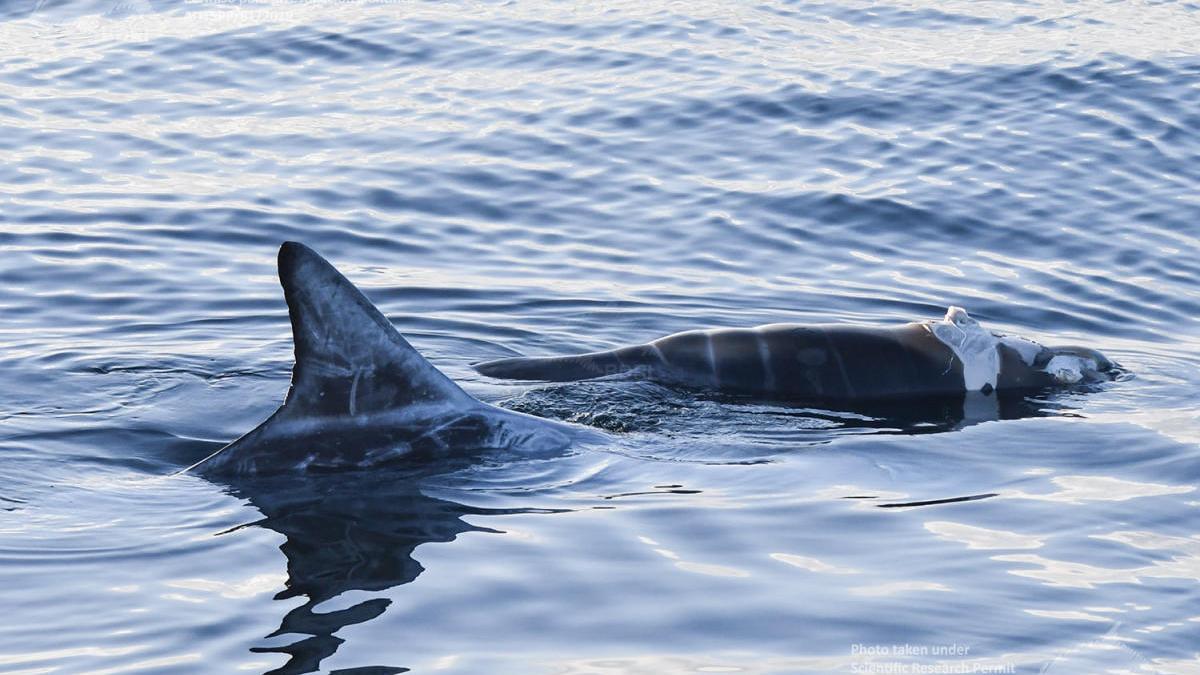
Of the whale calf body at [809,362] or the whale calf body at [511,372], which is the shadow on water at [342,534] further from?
the whale calf body at [809,362]

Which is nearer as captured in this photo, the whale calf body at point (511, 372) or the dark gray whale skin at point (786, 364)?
the whale calf body at point (511, 372)

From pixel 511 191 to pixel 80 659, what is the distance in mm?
10602

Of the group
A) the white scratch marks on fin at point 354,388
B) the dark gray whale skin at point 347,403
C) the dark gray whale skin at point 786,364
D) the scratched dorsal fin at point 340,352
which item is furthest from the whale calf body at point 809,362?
the white scratch marks on fin at point 354,388

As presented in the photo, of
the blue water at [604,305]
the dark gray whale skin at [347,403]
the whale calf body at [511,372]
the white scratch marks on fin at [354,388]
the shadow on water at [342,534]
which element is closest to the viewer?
the shadow on water at [342,534]

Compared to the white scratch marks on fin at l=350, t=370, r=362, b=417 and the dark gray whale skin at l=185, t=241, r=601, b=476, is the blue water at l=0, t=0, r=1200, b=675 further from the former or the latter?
A: the white scratch marks on fin at l=350, t=370, r=362, b=417

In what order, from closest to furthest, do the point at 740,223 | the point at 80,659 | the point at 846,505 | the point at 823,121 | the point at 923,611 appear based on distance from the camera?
the point at 80,659 → the point at 923,611 → the point at 846,505 → the point at 740,223 → the point at 823,121

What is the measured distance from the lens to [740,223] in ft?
52.5

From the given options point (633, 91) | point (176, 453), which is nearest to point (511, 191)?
point (633, 91)

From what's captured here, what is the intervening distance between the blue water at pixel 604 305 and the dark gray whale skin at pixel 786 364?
1.14 ft

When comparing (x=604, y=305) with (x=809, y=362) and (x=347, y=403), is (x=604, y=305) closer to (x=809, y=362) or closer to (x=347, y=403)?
(x=809, y=362)

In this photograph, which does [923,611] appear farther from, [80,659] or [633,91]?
[633,91]

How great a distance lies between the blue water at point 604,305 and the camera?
23.8ft

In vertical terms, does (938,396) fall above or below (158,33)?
below

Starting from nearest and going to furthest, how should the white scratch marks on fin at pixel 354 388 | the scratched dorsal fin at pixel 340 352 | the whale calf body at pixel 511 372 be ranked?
the scratched dorsal fin at pixel 340 352 < the whale calf body at pixel 511 372 < the white scratch marks on fin at pixel 354 388
